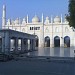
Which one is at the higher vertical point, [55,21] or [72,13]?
[55,21]

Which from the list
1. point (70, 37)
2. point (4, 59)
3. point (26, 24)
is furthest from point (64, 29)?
point (4, 59)

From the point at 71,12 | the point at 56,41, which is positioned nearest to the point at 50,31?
the point at 56,41

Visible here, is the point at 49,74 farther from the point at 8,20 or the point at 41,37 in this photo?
the point at 8,20

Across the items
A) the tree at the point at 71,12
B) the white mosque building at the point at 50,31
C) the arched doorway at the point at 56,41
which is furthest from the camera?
the arched doorway at the point at 56,41

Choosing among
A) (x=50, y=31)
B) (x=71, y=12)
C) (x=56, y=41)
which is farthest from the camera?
(x=56, y=41)

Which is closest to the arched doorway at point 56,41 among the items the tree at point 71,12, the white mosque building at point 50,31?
the white mosque building at point 50,31

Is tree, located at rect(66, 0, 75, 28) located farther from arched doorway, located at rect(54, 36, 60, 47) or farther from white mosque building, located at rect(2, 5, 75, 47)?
arched doorway, located at rect(54, 36, 60, 47)

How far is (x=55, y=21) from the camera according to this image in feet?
328

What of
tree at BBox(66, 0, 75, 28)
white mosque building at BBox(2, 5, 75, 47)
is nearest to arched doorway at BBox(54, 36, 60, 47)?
white mosque building at BBox(2, 5, 75, 47)

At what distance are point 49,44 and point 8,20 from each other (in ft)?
62.3

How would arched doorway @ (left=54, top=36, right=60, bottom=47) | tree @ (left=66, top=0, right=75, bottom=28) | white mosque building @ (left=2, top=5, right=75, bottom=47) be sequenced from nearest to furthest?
tree @ (left=66, top=0, right=75, bottom=28) → white mosque building @ (left=2, top=5, right=75, bottom=47) → arched doorway @ (left=54, top=36, right=60, bottom=47)

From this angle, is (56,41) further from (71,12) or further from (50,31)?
(71,12)

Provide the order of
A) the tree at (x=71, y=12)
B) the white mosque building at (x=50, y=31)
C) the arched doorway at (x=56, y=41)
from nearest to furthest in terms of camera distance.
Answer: the tree at (x=71, y=12) → the white mosque building at (x=50, y=31) → the arched doorway at (x=56, y=41)

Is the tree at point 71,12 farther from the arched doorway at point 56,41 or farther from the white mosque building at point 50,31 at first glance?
the arched doorway at point 56,41
